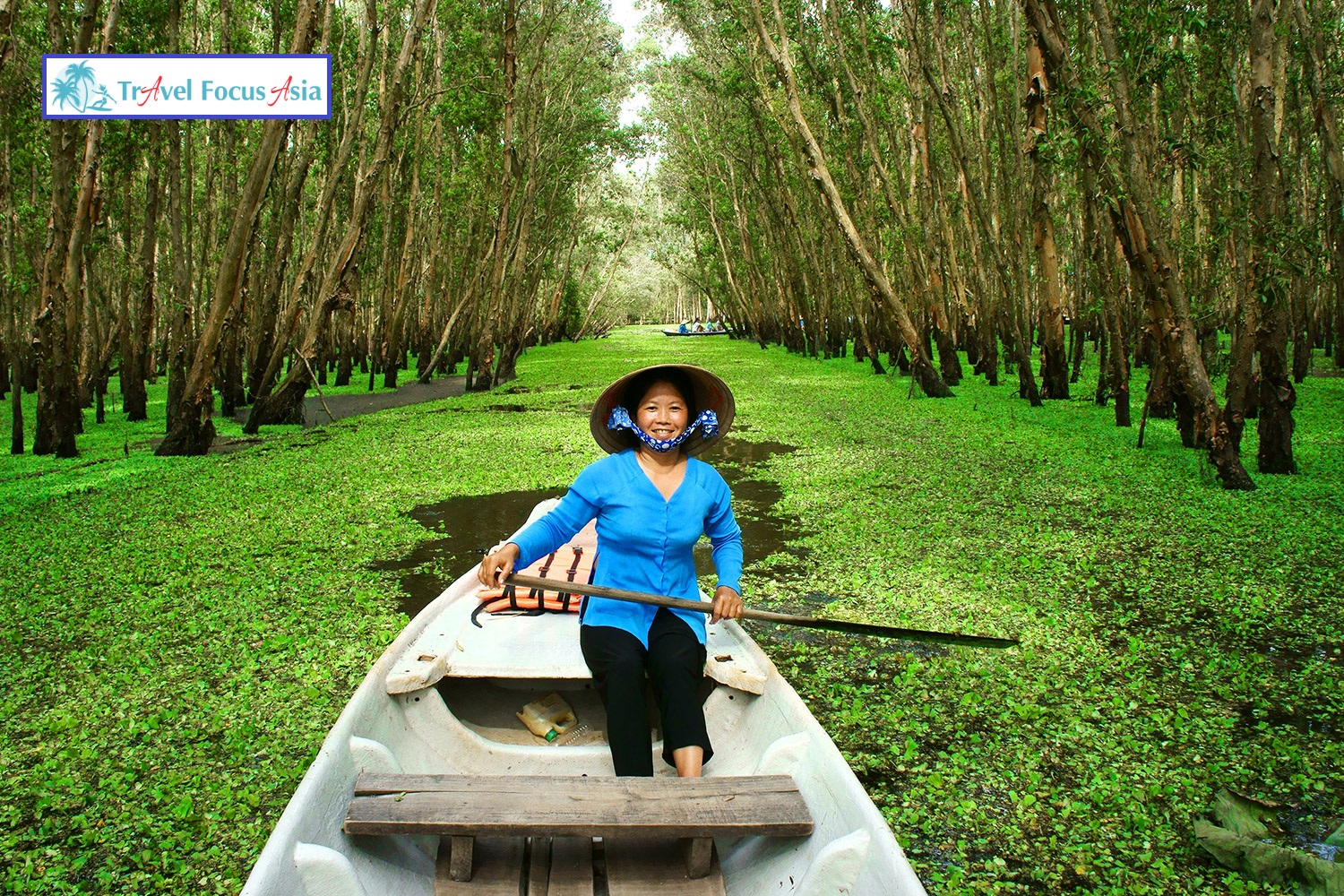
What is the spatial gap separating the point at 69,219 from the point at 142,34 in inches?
184

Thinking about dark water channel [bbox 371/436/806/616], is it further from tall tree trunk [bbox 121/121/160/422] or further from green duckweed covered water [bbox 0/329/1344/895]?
tall tree trunk [bbox 121/121/160/422]

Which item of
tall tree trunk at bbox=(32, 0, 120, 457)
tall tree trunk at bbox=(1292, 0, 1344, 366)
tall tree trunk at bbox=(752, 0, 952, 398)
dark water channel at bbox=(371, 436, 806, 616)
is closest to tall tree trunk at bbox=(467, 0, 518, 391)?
tall tree trunk at bbox=(752, 0, 952, 398)

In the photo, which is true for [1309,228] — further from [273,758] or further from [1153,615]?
[273,758]

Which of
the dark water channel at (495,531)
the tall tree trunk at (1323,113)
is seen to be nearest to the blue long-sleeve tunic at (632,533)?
the dark water channel at (495,531)

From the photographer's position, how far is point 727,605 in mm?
2881

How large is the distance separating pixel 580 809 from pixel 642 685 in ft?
1.95

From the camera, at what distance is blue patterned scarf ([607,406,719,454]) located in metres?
3.02

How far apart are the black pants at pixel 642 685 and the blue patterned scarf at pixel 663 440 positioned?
53cm

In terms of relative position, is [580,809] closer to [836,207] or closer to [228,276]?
[228,276]

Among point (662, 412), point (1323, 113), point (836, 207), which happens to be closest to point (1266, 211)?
point (1323, 113)

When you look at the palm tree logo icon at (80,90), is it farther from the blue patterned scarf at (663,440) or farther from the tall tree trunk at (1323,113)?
the tall tree trunk at (1323,113)

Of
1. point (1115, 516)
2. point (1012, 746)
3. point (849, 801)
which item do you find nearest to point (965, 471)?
point (1115, 516)

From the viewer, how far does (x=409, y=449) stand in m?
10.9

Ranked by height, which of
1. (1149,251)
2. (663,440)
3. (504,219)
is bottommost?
(663,440)
